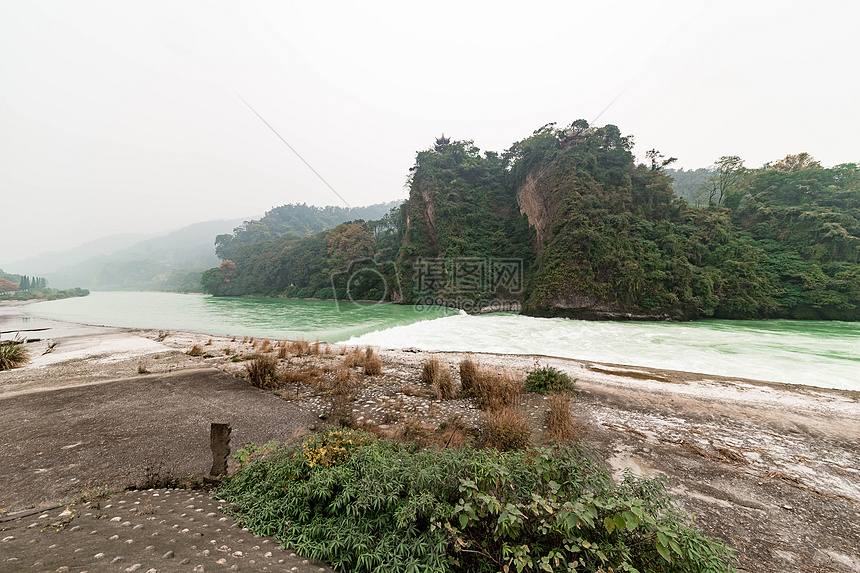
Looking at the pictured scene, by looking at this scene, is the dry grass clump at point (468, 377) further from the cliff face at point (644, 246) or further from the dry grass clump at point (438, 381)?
the cliff face at point (644, 246)

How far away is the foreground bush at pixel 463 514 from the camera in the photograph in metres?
1.77

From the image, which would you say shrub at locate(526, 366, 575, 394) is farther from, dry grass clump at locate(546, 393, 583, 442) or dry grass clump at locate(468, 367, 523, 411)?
dry grass clump at locate(546, 393, 583, 442)

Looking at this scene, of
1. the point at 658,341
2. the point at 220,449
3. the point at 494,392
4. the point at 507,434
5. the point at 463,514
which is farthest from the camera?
the point at 658,341

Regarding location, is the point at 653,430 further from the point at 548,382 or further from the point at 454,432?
the point at 454,432

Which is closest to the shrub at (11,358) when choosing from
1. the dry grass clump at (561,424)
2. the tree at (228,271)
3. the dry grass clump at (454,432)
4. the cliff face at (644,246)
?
the dry grass clump at (454,432)

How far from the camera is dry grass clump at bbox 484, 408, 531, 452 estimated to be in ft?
13.1

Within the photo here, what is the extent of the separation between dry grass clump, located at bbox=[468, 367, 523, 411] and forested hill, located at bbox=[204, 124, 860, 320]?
72.4ft

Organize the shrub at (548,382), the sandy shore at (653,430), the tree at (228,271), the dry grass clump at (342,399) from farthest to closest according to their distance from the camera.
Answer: the tree at (228,271) < the shrub at (548,382) < the dry grass clump at (342,399) < the sandy shore at (653,430)

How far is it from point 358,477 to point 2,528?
2.73 meters

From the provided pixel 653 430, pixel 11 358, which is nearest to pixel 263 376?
pixel 653 430

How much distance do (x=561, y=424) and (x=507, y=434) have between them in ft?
3.65

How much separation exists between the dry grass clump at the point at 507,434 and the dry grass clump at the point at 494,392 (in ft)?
2.50

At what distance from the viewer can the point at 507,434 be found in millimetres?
4059

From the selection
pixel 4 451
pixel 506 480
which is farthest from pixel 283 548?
pixel 4 451
